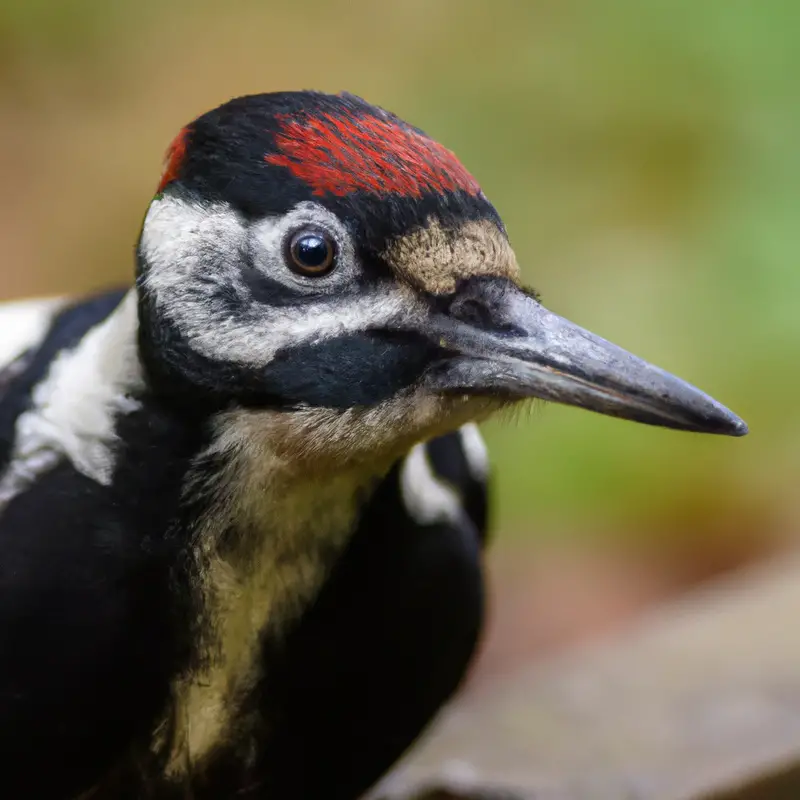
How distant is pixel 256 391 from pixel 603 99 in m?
2.97

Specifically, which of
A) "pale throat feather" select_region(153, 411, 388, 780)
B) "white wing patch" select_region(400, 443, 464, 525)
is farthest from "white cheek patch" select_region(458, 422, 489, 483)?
"pale throat feather" select_region(153, 411, 388, 780)

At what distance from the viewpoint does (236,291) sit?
126 cm

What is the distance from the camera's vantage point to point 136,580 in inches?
53.8

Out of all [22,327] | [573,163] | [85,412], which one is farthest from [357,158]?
[573,163]

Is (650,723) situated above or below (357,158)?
below

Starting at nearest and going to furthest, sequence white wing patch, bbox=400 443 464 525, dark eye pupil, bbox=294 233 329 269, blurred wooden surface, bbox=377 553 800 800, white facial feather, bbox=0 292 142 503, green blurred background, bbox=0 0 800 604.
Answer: dark eye pupil, bbox=294 233 329 269 < white facial feather, bbox=0 292 142 503 < white wing patch, bbox=400 443 464 525 < blurred wooden surface, bbox=377 553 800 800 < green blurred background, bbox=0 0 800 604

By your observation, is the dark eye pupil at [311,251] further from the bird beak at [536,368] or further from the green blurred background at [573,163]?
Result: the green blurred background at [573,163]

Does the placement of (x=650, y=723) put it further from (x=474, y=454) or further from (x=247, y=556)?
(x=247, y=556)

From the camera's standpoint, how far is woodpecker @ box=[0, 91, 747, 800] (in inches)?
48.8

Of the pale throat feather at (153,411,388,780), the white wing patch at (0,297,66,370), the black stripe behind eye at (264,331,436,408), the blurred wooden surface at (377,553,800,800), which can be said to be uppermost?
the black stripe behind eye at (264,331,436,408)

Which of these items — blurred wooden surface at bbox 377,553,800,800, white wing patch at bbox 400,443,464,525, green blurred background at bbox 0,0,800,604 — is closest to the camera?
white wing patch at bbox 400,443,464,525

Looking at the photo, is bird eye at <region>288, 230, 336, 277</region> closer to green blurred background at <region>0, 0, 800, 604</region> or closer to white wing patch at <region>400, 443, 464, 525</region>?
white wing patch at <region>400, 443, 464, 525</region>

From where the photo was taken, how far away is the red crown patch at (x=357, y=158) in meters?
1.22

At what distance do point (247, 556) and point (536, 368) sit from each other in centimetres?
36
